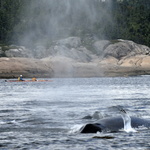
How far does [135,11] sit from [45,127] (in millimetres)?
155748

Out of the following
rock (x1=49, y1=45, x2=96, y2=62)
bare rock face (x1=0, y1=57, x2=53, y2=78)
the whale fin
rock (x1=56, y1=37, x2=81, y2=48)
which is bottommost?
the whale fin

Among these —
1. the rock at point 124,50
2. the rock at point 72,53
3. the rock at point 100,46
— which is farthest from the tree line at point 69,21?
the rock at point 72,53

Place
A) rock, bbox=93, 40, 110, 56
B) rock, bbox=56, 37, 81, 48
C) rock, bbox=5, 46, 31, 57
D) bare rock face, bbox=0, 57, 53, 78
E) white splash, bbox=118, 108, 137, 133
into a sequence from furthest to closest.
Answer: rock, bbox=93, 40, 110, 56
rock, bbox=56, 37, 81, 48
rock, bbox=5, 46, 31, 57
bare rock face, bbox=0, 57, 53, 78
white splash, bbox=118, 108, 137, 133

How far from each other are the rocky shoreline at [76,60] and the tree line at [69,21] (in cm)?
929

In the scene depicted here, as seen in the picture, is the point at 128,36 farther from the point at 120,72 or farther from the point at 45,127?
the point at 45,127

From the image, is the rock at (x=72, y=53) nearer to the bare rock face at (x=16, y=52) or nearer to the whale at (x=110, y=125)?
the bare rock face at (x=16, y=52)

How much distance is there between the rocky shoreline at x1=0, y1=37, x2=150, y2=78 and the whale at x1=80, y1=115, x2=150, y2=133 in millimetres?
107374

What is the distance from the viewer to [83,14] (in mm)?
164250

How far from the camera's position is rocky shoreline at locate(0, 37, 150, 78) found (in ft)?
430

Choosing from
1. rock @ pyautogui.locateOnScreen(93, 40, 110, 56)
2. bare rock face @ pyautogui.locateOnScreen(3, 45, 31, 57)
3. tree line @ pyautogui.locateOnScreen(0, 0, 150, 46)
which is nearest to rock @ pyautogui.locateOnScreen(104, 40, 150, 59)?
rock @ pyautogui.locateOnScreen(93, 40, 110, 56)

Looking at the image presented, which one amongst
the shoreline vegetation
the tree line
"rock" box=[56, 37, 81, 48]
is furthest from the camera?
the tree line

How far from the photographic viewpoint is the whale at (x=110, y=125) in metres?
20.8

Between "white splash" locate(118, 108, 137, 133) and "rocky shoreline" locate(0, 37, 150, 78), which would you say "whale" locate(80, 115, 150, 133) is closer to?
"white splash" locate(118, 108, 137, 133)

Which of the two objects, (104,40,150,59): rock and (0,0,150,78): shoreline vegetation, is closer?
(0,0,150,78): shoreline vegetation
